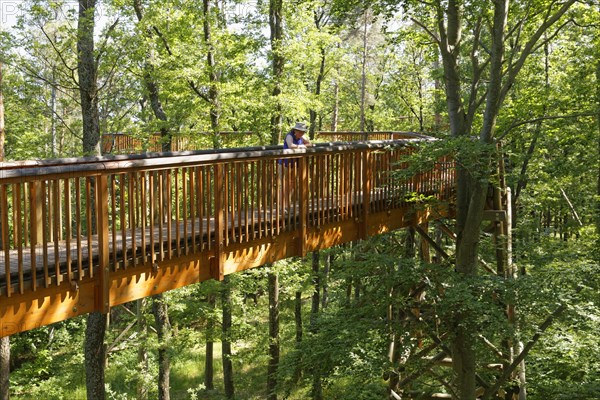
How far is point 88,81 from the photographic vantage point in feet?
35.0

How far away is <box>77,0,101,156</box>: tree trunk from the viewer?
10.7m

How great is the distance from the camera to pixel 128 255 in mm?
5590

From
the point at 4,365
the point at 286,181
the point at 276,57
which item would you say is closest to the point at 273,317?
the point at 4,365

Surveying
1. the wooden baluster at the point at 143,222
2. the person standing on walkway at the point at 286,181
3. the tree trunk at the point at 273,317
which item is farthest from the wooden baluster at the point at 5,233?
the tree trunk at the point at 273,317

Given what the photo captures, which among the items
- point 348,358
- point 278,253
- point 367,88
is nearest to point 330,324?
A: point 348,358

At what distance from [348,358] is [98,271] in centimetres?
485

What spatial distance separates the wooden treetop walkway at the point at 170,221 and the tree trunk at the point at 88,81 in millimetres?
4123

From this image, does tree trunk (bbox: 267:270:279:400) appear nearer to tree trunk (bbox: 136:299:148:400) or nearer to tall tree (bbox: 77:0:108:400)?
tree trunk (bbox: 136:299:148:400)

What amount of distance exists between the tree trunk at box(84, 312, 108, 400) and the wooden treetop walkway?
4.86 m

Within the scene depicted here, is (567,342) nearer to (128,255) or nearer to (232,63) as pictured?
(128,255)

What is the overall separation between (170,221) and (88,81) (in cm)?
615

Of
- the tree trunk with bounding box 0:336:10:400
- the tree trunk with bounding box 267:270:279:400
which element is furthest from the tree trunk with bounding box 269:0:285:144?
the tree trunk with bounding box 0:336:10:400

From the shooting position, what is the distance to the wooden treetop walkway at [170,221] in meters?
4.70

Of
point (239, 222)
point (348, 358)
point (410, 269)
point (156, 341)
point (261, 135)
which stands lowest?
point (156, 341)
